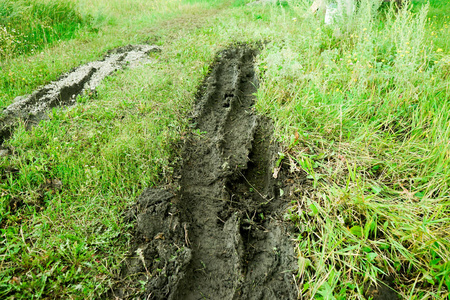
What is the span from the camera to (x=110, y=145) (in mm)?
2787

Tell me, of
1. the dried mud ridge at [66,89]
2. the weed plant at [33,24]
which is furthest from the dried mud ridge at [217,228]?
the weed plant at [33,24]

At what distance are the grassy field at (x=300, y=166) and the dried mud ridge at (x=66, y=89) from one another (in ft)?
0.68

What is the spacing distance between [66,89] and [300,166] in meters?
3.45

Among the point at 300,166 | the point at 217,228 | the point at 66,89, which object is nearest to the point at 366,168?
the point at 300,166

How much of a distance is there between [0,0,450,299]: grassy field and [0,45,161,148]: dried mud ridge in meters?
0.21

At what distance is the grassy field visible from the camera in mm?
1808

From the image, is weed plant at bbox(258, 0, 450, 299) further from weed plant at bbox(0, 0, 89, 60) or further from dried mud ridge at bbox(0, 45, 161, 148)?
weed plant at bbox(0, 0, 89, 60)

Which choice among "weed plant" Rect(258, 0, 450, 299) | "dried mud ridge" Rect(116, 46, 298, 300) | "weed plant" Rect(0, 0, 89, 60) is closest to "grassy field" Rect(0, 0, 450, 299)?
"weed plant" Rect(258, 0, 450, 299)

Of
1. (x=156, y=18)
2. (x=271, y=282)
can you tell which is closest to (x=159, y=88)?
(x=271, y=282)

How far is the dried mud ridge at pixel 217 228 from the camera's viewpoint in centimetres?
187

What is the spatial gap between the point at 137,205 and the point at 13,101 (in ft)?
8.67

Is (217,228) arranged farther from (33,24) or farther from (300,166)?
(33,24)

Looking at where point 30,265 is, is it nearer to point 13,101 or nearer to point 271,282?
point 271,282

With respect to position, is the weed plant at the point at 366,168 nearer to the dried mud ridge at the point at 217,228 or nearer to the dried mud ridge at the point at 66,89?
the dried mud ridge at the point at 217,228
